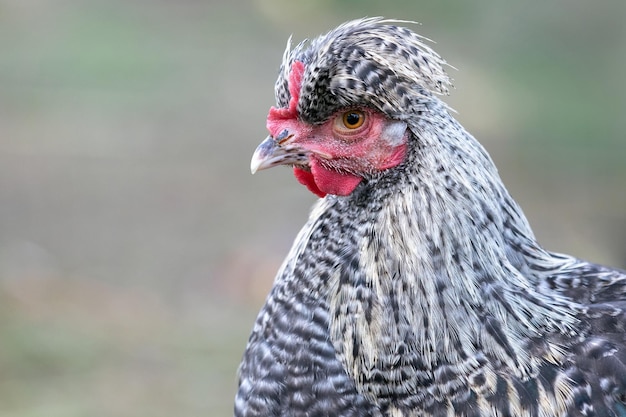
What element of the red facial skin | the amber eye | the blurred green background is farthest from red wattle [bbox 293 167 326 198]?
the blurred green background

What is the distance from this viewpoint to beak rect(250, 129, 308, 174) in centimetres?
255

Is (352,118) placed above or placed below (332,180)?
above

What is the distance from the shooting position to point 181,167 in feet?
26.0

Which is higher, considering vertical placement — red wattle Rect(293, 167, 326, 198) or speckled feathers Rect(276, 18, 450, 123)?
speckled feathers Rect(276, 18, 450, 123)

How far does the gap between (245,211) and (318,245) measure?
4746 mm

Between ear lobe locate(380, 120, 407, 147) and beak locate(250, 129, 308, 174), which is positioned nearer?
ear lobe locate(380, 120, 407, 147)

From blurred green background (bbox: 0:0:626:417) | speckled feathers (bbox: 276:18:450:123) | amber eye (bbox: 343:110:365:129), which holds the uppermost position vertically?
blurred green background (bbox: 0:0:626:417)

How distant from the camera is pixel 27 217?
272 inches

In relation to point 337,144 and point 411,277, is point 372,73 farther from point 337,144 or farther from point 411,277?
point 411,277

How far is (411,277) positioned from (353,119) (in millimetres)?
480

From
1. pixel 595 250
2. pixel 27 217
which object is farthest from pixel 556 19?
pixel 27 217

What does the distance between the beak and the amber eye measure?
6.5 inches

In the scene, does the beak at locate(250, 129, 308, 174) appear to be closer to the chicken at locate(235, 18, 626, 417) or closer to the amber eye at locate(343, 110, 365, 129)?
the chicken at locate(235, 18, 626, 417)

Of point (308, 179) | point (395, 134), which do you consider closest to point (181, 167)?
point (308, 179)
